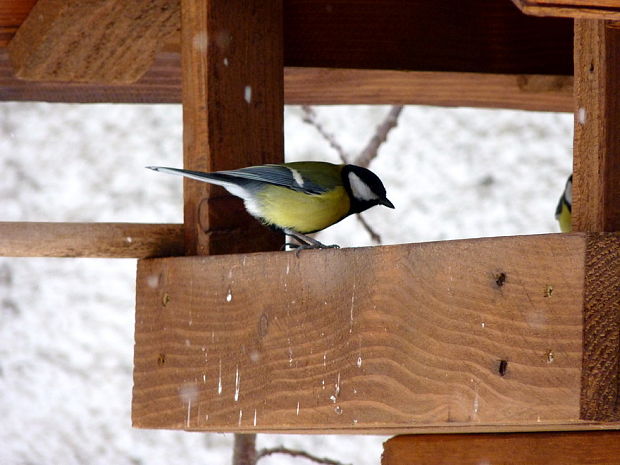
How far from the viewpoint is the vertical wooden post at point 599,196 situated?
1.48 metres

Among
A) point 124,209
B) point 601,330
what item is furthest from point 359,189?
point 601,330

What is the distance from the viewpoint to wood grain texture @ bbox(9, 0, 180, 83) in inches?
92.8

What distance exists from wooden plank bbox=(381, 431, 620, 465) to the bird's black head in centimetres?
65

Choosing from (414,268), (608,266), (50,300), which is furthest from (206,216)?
(50,300)

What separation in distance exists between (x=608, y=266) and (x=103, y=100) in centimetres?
175

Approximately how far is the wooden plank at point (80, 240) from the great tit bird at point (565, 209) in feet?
4.36

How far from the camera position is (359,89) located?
9.60 ft

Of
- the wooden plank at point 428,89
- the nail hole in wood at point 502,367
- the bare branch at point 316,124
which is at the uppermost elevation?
the bare branch at point 316,124

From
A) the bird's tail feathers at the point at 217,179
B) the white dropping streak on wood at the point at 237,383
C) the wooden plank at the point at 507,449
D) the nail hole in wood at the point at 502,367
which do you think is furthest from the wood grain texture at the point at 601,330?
the bird's tail feathers at the point at 217,179

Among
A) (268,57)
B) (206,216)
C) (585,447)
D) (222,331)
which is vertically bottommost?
(585,447)

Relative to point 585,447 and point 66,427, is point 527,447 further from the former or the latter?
point 66,427

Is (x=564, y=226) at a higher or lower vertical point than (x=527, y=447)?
higher

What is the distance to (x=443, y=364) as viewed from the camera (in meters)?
1.67

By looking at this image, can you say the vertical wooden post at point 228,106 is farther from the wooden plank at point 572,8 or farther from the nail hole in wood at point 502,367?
the wooden plank at point 572,8
